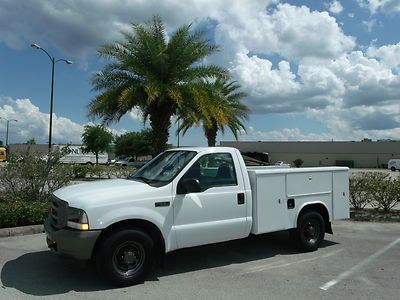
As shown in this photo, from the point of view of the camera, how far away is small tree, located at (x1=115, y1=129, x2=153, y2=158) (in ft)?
251

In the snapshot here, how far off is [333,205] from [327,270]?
185 cm

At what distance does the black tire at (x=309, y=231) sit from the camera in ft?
25.5

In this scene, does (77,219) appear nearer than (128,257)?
Yes

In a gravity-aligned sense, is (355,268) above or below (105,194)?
below

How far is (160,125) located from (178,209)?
13.0m

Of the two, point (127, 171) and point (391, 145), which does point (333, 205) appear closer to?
point (127, 171)

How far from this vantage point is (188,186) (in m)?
6.22

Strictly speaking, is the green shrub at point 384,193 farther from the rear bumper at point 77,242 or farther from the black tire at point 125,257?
the rear bumper at point 77,242

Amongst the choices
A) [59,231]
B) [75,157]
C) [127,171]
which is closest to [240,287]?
[59,231]

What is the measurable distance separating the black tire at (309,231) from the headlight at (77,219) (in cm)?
383

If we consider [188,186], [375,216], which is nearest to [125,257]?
[188,186]

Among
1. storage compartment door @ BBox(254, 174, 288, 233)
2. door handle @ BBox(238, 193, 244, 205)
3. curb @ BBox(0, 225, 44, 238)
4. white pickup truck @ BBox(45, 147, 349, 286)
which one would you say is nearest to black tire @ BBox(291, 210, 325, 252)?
white pickup truck @ BBox(45, 147, 349, 286)

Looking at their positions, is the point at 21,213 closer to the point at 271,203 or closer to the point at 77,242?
the point at 77,242

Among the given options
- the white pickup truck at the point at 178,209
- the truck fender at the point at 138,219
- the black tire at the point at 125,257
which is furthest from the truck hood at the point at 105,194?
the black tire at the point at 125,257
